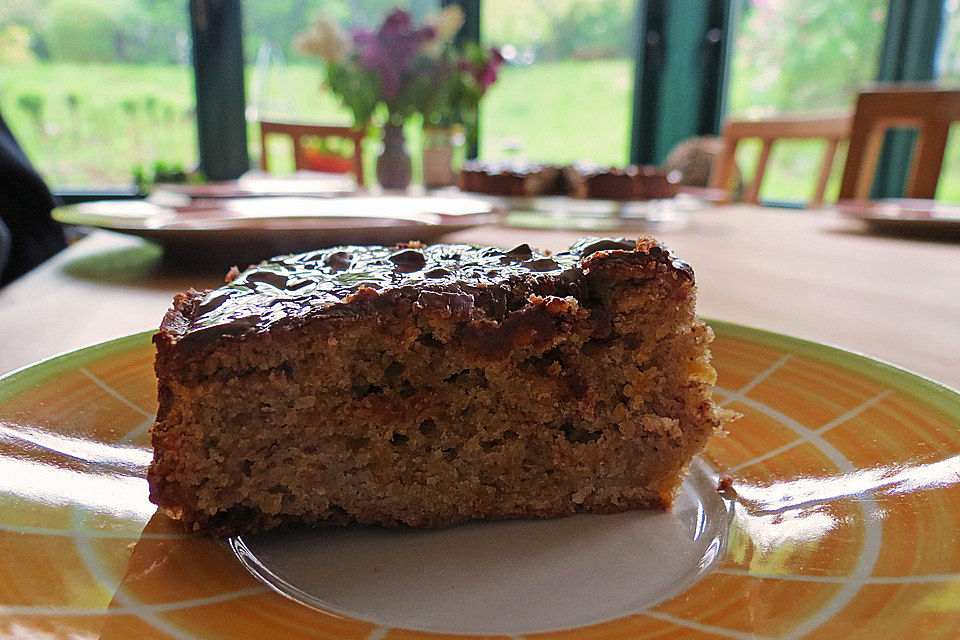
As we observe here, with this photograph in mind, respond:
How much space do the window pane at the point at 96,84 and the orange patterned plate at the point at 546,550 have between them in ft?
13.7

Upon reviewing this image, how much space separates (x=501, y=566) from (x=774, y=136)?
139 inches

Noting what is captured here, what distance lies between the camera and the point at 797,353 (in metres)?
0.89

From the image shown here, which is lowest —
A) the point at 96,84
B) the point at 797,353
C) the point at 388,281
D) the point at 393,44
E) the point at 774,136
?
the point at 797,353

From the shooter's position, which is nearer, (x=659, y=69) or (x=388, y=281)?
(x=388, y=281)

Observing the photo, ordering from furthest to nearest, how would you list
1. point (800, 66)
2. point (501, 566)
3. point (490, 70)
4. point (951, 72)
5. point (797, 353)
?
point (800, 66)
point (951, 72)
point (490, 70)
point (797, 353)
point (501, 566)

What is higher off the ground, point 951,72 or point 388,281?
point 951,72

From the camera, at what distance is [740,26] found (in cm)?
506

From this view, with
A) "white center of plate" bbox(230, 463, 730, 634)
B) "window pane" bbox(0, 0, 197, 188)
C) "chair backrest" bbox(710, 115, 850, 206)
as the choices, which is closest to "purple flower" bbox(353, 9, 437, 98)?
"chair backrest" bbox(710, 115, 850, 206)

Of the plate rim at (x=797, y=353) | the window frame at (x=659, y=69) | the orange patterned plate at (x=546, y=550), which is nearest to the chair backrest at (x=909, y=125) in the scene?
the window frame at (x=659, y=69)

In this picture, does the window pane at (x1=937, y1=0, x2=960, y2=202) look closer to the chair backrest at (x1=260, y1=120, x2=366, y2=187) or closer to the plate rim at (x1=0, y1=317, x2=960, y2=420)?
the chair backrest at (x1=260, y1=120, x2=366, y2=187)

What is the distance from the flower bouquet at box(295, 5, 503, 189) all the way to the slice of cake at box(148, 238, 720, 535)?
222cm

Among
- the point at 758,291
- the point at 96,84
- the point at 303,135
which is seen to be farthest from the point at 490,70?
the point at 96,84

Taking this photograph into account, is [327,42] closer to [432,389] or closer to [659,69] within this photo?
[432,389]

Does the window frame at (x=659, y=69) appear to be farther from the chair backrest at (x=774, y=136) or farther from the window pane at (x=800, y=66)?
the chair backrest at (x=774, y=136)
